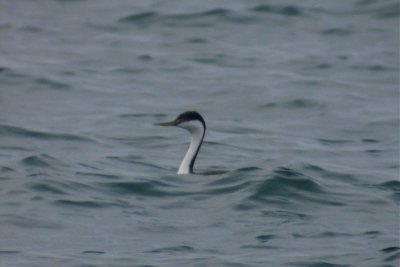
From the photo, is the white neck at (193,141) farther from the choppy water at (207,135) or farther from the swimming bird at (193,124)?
the choppy water at (207,135)

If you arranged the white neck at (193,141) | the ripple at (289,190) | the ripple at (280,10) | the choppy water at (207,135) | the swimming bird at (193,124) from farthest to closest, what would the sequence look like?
the ripple at (280,10), the swimming bird at (193,124), the white neck at (193,141), the ripple at (289,190), the choppy water at (207,135)

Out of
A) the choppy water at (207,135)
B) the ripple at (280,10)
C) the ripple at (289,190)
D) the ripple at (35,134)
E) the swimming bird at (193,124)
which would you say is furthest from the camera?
the ripple at (280,10)

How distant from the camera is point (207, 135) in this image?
15453 millimetres

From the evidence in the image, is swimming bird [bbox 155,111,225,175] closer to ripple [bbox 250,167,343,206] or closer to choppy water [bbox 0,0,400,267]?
choppy water [bbox 0,0,400,267]

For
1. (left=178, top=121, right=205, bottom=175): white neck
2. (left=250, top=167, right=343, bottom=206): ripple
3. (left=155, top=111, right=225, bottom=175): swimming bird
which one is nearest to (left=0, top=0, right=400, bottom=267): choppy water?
Answer: (left=250, top=167, right=343, bottom=206): ripple

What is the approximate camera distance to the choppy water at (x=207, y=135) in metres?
10.2

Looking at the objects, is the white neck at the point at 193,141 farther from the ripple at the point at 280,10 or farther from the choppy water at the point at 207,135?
Answer: the ripple at the point at 280,10

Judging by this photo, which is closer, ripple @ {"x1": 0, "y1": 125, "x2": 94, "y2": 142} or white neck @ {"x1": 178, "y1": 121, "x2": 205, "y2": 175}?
white neck @ {"x1": 178, "y1": 121, "x2": 205, "y2": 175}

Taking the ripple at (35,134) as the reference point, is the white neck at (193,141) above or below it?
above

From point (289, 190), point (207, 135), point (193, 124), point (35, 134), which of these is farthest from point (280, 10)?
point (289, 190)

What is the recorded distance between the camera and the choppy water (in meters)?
10.2

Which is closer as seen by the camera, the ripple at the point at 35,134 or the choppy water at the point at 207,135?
the choppy water at the point at 207,135

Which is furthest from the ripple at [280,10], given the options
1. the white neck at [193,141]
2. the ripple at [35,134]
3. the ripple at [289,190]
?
the ripple at [289,190]

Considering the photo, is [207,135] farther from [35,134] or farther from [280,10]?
[280,10]
